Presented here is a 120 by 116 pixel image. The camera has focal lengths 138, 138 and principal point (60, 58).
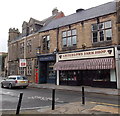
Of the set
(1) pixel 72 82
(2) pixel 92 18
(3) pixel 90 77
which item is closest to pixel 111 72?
(3) pixel 90 77

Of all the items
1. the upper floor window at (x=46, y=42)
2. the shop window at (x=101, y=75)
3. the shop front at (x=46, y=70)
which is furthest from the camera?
the upper floor window at (x=46, y=42)

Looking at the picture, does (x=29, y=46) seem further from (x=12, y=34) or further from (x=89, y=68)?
(x=89, y=68)

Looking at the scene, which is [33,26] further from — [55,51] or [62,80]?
[62,80]

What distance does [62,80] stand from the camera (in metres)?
18.8

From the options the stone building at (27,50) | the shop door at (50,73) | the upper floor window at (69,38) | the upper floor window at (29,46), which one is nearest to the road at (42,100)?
the upper floor window at (69,38)

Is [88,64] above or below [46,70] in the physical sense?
above

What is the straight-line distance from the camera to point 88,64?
15398 millimetres

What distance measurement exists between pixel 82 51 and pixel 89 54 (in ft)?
3.35

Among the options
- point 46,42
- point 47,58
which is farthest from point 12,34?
point 47,58

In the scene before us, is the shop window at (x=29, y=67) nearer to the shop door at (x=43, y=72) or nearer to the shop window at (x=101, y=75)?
the shop door at (x=43, y=72)

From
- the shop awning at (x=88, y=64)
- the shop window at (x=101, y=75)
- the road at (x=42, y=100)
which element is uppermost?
the shop awning at (x=88, y=64)

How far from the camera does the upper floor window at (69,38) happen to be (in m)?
18.1

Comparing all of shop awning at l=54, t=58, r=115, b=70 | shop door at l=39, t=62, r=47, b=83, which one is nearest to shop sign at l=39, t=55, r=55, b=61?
shop door at l=39, t=62, r=47, b=83

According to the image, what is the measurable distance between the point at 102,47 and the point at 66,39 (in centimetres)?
544
